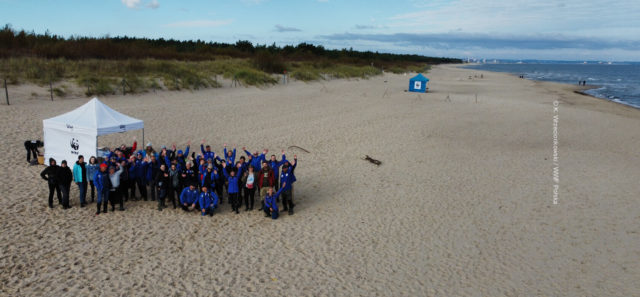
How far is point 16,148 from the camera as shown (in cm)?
1266

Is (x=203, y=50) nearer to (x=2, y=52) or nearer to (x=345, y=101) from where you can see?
(x=2, y=52)

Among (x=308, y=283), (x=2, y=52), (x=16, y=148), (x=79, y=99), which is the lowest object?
(x=308, y=283)

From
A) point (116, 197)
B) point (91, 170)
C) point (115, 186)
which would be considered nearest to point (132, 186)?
point (116, 197)

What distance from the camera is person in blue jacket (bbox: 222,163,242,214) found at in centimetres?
912

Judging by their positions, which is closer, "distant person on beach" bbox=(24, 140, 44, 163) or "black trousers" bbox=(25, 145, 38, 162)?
"distant person on beach" bbox=(24, 140, 44, 163)

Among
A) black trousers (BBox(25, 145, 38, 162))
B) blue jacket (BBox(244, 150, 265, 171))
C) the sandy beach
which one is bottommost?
the sandy beach

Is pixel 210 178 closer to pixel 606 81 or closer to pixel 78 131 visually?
pixel 78 131

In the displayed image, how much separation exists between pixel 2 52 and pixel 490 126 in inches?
1208

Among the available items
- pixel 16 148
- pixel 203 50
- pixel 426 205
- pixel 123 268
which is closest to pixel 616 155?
pixel 426 205

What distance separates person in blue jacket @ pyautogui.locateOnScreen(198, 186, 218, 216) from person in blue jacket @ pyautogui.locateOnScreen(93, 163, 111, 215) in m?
1.97

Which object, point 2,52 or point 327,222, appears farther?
point 2,52

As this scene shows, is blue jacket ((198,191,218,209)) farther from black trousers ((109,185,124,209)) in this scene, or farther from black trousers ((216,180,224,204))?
black trousers ((109,185,124,209))

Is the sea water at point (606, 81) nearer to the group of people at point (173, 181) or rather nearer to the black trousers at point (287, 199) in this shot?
the black trousers at point (287, 199)

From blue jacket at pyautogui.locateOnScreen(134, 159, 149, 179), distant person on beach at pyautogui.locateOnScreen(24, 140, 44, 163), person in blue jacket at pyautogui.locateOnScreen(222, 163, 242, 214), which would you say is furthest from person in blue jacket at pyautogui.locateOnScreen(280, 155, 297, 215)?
distant person on beach at pyautogui.locateOnScreen(24, 140, 44, 163)
